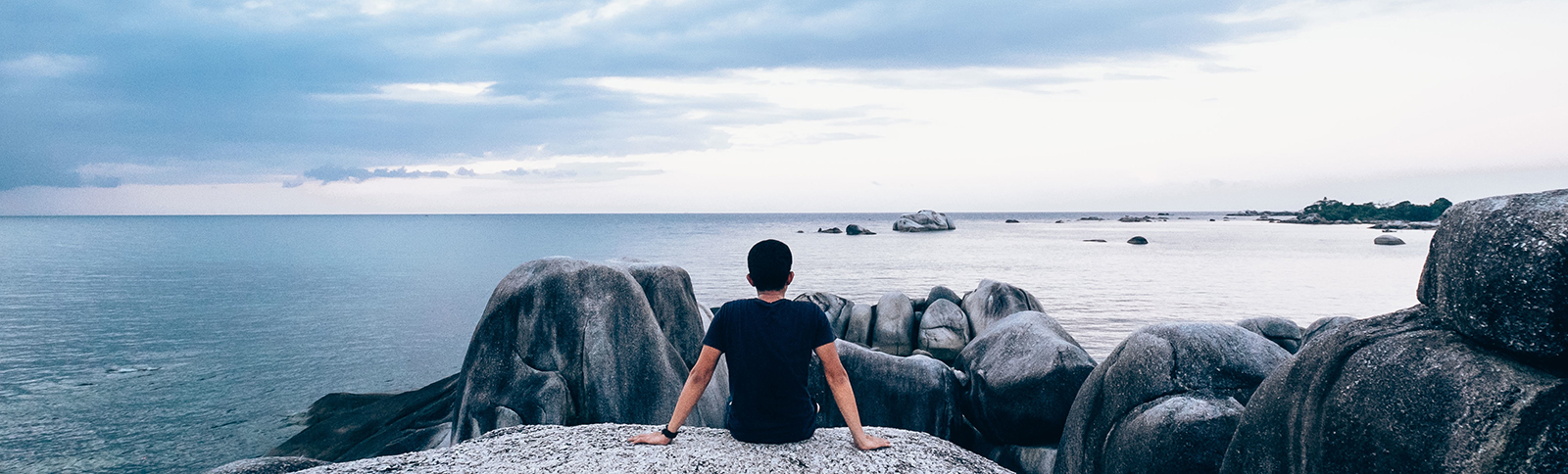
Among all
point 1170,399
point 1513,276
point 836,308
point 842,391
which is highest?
point 1513,276

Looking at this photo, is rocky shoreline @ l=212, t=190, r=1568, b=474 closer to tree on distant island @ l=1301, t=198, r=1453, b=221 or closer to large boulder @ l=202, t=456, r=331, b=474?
large boulder @ l=202, t=456, r=331, b=474

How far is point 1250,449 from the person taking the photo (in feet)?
18.2

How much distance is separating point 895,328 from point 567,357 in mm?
14997

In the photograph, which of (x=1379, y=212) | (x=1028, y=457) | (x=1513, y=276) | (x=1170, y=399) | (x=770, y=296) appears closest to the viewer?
(x=1513, y=276)

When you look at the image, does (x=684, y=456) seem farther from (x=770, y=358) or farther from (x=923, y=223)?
(x=923, y=223)

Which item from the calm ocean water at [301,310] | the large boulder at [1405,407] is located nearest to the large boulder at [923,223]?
the calm ocean water at [301,310]

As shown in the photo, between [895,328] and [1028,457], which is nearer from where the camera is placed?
[1028,457]

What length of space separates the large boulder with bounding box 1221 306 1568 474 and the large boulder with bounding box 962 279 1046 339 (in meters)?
16.5

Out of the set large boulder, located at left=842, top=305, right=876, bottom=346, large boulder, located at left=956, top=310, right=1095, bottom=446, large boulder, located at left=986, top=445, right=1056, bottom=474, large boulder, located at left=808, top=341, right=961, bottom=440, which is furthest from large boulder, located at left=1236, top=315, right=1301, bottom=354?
large boulder, located at left=842, top=305, right=876, bottom=346

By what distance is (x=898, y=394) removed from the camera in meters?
12.5

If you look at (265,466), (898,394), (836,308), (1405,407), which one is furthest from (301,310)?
(1405,407)

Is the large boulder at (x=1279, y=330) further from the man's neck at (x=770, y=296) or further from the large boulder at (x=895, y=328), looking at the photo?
the man's neck at (x=770, y=296)

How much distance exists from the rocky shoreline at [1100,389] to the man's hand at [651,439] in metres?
0.13

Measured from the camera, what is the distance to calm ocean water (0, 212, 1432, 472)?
16750 millimetres
